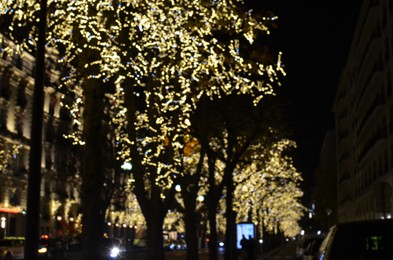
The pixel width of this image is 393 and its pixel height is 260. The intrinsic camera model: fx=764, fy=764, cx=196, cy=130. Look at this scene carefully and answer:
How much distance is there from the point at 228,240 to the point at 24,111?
36.6 metres

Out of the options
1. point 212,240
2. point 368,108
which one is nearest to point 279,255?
point 368,108

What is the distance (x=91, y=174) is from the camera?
16.4m

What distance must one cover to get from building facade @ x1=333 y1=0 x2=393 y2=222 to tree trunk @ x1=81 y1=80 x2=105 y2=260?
72.8 feet

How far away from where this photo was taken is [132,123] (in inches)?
826

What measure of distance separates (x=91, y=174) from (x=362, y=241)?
26.9 ft

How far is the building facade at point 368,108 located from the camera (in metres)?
57.0

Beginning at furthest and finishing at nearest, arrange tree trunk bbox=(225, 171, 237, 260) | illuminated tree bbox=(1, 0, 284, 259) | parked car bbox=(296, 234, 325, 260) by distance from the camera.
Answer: tree trunk bbox=(225, 171, 237, 260), parked car bbox=(296, 234, 325, 260), illuminated tree bbox=(1, 0, 284, 259)

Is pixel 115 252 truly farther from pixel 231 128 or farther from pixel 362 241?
pixel 362 241

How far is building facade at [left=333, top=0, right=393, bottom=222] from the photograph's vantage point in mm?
57031

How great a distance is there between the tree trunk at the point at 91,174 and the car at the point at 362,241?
776 centimetres

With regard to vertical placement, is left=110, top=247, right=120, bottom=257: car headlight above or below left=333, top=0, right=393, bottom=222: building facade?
below

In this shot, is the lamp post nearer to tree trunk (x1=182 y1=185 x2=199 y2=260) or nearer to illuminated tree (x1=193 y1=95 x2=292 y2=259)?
tree trunk (x1=182 y1=185 x2=199 y2=260)

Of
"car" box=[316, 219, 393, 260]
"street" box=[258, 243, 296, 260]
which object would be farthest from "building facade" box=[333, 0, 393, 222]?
"car" box=[316, 219, 393, 260]

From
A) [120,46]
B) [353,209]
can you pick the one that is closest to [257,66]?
[120,46]
